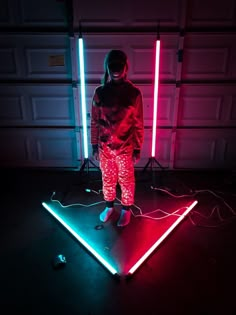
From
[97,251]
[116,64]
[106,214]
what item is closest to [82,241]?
[97,251]

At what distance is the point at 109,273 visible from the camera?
206cm

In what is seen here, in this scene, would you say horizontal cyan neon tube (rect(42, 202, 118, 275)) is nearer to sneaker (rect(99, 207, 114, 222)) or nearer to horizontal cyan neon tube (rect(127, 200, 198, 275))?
horizontal cyan neon tube (rect(127, 200, 198, 275))

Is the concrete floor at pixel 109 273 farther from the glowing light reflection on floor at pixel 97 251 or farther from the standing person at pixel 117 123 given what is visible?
the standing person at pixel 117 123

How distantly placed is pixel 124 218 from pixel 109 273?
647 mm

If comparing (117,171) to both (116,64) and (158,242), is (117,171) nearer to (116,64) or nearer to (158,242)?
(158,242)

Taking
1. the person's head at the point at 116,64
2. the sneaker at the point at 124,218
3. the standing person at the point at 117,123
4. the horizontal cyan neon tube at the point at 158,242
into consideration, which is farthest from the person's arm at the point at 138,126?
the horizontal cyan neon tube at the point at 158,242

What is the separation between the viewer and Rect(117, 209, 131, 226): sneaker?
2598 mm

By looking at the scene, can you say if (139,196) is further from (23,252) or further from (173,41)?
(173,41)

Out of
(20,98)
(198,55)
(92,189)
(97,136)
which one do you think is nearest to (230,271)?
(97,136)

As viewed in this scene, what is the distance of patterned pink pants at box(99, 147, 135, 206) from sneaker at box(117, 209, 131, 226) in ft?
0.34

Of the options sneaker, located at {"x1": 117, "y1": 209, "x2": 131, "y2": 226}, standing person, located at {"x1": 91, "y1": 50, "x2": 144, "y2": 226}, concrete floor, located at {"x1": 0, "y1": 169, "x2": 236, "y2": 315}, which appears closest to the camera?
concrete floor, located at {"x1": 0, "y1": 169, "x2": 236, "y2": 315}

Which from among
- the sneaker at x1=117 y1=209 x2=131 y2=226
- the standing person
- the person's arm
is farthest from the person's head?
the sneaker at x1=117 y1=209 x2=131 y2=226

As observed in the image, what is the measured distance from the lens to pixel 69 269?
6.90 ft

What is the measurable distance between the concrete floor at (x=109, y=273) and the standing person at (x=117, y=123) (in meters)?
0.60
